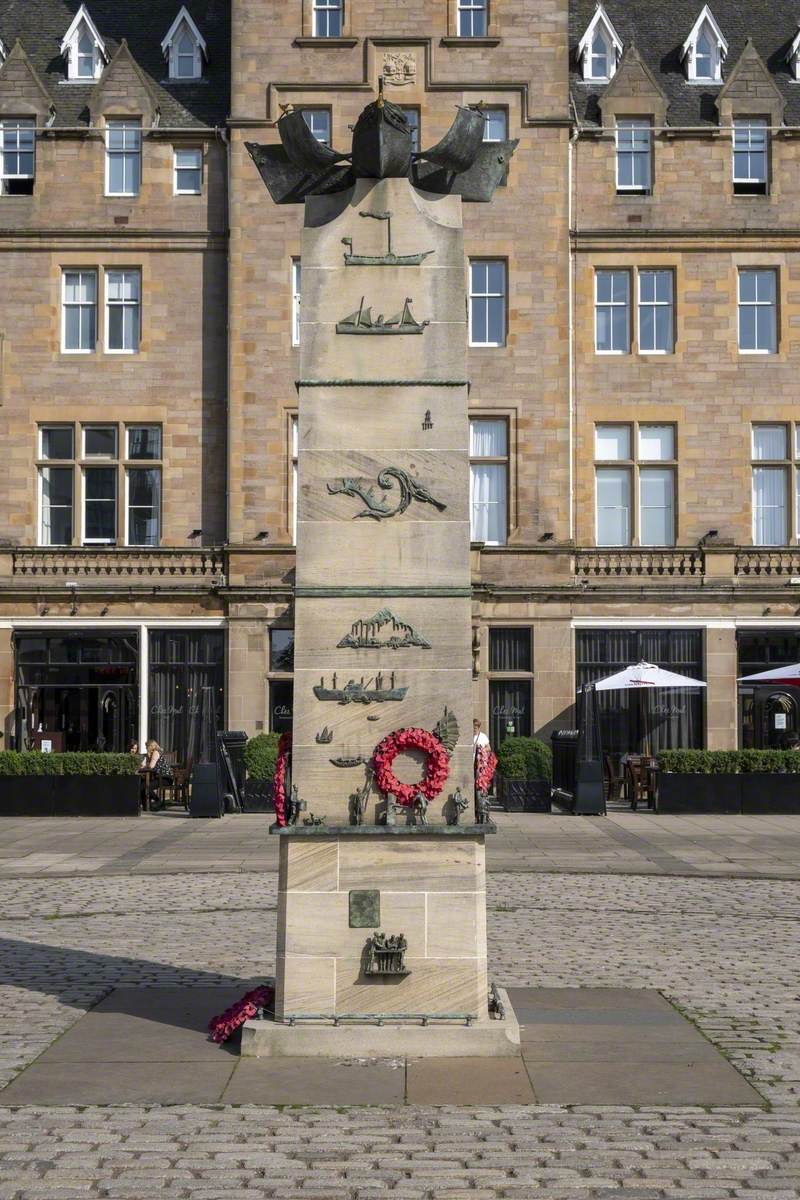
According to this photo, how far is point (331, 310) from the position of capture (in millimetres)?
10203

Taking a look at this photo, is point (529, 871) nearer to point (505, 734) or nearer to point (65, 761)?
point (65, 761)

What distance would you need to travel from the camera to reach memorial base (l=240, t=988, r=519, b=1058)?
9.49m

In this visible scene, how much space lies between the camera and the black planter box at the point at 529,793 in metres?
30.9

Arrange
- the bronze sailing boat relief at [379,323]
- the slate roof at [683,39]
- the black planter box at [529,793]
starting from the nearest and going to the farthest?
the bronze sailing boat relief at [379,323], the black planter box at [529,793], the slate roof at [683,39]

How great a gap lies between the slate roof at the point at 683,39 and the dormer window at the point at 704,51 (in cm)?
23

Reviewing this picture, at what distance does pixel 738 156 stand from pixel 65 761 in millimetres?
22056

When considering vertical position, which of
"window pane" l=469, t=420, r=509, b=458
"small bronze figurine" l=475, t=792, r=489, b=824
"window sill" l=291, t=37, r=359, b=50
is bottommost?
"small bronze figurine" l=475, t=792, r=489, b=824

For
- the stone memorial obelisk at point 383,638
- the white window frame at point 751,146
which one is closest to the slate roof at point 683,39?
the white window frame at point 751,146

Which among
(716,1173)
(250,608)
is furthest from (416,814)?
(250,608)

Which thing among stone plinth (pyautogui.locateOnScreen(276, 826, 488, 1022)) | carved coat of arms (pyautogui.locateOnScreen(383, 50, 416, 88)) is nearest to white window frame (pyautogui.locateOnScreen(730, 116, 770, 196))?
carved coat of arms (pyautogui.locateOnScreen(383, 50, 416, 88))

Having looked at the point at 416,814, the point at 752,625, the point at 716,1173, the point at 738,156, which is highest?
the point at 738,156

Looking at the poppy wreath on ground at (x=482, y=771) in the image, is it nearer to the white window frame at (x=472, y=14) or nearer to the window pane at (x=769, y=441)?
the window pane at (x=769, y=441)

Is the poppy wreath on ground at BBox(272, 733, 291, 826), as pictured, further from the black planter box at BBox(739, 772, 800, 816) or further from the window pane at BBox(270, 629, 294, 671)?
the window pane at BBox(270, 629, 294, 671)

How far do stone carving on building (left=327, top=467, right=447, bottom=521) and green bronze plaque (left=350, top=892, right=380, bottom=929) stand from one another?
2.32 m
